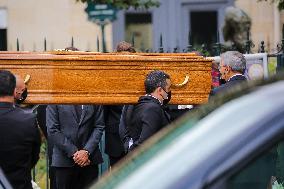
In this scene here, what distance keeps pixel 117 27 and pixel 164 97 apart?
36.6 feet

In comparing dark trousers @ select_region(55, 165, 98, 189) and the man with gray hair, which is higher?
the man with gray hair

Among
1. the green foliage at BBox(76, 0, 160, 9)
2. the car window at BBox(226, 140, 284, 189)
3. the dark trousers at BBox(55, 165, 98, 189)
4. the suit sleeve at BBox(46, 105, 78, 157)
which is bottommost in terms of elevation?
the dark trousers at BBox(55, 165, 98, 189)

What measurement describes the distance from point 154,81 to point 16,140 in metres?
1.88

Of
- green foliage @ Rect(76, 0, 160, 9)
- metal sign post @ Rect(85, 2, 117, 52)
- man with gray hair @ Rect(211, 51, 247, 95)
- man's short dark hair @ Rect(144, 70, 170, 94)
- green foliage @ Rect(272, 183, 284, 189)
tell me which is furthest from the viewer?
green foliage @ Rect(76, 0, 160, 9)

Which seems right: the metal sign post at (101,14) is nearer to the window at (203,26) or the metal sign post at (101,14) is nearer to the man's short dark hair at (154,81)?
the man's short dark hair at (154,81)

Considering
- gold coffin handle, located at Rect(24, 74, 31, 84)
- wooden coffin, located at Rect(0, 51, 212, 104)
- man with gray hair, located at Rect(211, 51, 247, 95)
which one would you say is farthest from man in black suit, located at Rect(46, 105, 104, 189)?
man with gray hair, located at Rect(211, 51, 247, 95)

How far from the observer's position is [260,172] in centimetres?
304

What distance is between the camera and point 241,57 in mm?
9367

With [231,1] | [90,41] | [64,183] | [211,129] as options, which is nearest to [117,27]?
[90,41]

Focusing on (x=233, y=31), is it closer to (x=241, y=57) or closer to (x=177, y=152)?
(x=241, y=57)

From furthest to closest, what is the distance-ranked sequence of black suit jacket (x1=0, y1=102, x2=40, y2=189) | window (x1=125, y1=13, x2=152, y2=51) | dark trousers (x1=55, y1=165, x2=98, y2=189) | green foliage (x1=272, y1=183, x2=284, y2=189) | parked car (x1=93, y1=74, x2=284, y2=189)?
window (x1=125, y1=13, x2=152, y2=51)
dark trousers (x1=55, y1=165, x2=98, y2=189)
black suit jacket (x1=0, y1=102, x2=40, y2=189)
green foliage (x1=272, y1=183, x2=284, y2=189)
parked car (x1=93, y1=74, x2=284, y2=189)

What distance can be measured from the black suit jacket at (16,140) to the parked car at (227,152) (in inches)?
157

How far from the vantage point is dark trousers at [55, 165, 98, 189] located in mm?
9594

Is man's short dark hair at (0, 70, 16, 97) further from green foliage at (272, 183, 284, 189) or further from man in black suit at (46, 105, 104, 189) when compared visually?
green foliage at (272, 183, 284, 189)
